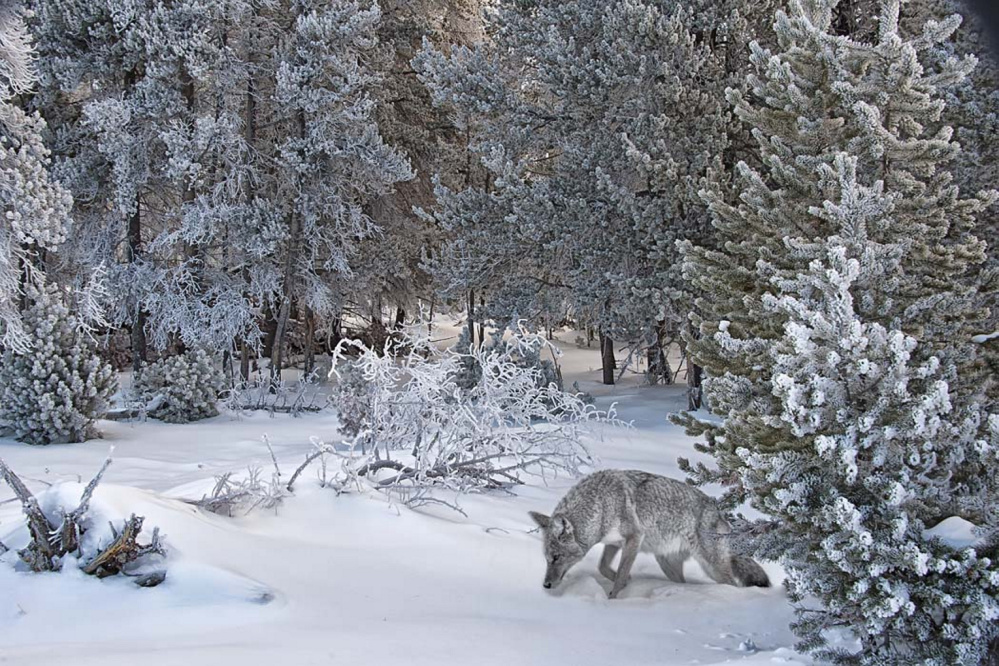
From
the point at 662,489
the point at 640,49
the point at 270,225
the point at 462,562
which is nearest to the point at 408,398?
the point at 462,562

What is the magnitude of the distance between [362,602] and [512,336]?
7.36 meters

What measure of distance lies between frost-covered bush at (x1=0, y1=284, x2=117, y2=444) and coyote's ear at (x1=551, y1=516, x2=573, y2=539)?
28.4ft

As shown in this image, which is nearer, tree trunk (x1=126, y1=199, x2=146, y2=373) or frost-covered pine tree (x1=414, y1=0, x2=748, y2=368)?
frost-covered pine tree (x1=414, y1=0, x2=748, y2=368)

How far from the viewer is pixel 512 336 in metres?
12.2

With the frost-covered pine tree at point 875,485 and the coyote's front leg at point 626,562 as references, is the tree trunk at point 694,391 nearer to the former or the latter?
the coyote's front leg at point 626,562

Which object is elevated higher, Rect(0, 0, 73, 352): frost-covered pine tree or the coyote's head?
Rect(0, 0, 73, 352): frost-covered pine tree

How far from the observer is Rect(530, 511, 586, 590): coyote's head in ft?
18.4

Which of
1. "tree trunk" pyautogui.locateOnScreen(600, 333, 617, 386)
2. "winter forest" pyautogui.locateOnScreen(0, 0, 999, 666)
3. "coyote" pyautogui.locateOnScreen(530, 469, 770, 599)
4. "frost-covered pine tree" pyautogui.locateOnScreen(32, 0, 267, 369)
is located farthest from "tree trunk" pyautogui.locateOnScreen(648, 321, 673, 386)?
"coyote" pyautogui.locateOnScreen(530, 469, 770, 599)

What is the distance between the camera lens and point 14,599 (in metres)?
4.64

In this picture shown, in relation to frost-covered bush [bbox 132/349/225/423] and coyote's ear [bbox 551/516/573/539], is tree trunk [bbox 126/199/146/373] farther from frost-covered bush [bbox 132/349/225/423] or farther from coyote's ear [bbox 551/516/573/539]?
coyote's ear [bbox 551/516/573/539]

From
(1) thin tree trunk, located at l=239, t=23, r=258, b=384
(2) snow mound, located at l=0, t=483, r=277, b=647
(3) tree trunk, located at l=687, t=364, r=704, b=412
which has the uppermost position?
(1) thin tree trunk, located at l=239, t=23, r=258, b=384

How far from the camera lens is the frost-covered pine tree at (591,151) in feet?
43.2

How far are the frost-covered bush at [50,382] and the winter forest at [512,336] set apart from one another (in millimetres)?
63


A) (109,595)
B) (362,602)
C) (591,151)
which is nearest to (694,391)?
(591,151)
